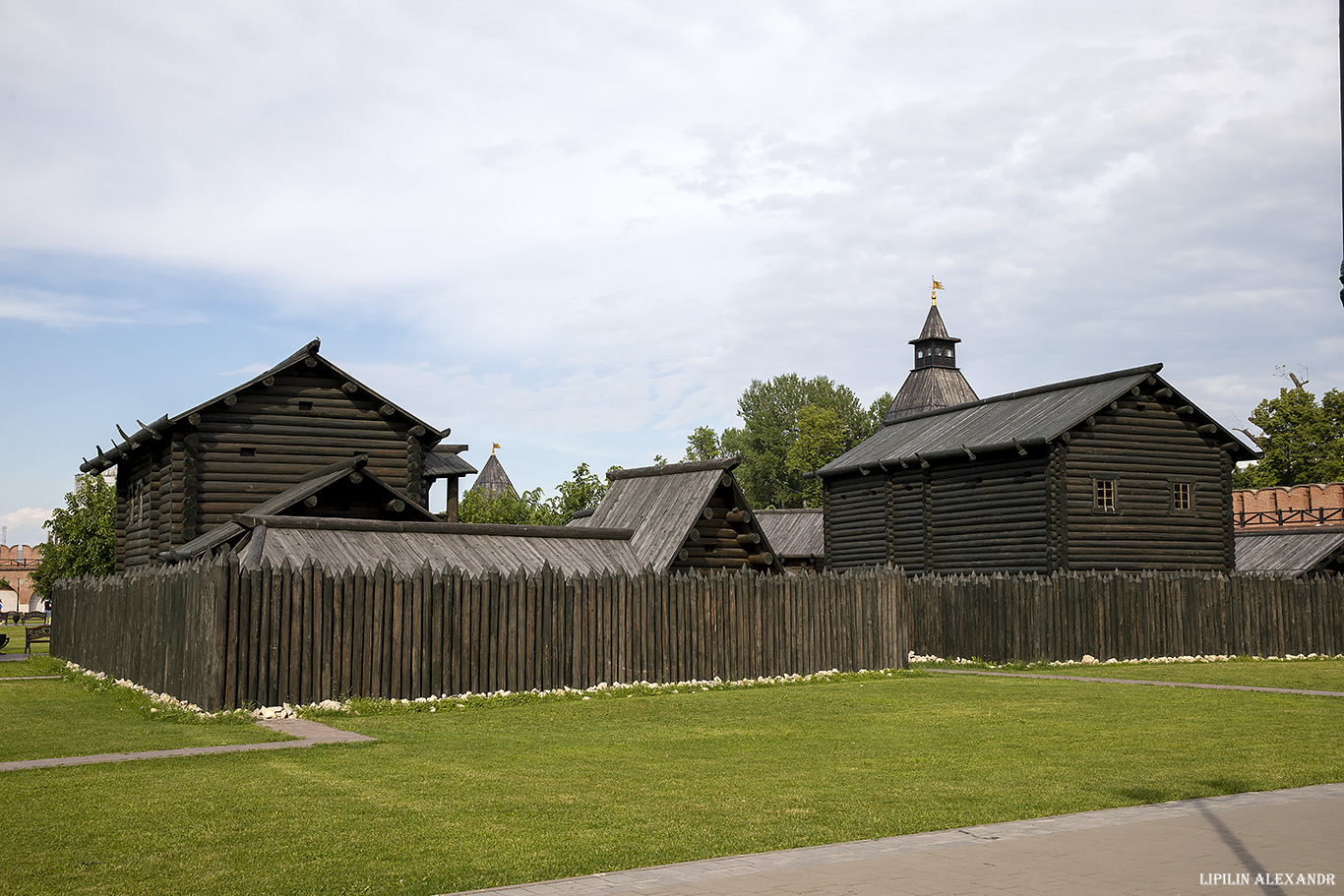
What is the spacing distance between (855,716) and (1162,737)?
4114 millimetres

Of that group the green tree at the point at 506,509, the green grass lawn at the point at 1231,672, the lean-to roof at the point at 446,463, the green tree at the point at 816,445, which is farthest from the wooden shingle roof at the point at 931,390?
the green grass lawn at the point at 1231,672

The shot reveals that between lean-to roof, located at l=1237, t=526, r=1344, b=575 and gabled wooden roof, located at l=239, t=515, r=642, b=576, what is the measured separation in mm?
25462

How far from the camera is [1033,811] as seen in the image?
28.3ft

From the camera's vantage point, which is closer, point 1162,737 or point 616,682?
point 1162,737

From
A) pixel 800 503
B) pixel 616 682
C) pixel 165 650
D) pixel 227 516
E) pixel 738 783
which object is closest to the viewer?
pixel 738 783

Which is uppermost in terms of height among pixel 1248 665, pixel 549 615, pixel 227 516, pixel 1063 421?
pixel 1063 421

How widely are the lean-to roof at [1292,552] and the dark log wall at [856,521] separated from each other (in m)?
11.9

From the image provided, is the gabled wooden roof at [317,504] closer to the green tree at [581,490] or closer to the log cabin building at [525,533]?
the log cabin building at [525,533]

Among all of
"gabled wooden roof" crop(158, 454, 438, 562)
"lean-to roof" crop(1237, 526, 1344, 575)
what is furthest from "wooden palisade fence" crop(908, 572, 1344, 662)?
"gabled wooden roof" crop(158, 454, 438, 562)

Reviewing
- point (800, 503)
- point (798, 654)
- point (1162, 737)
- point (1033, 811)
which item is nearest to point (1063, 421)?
point (798, 654)

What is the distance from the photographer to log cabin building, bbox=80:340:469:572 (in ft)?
94.4

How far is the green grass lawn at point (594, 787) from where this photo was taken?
728 cm

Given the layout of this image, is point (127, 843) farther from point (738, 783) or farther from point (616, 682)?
point (616, 682)

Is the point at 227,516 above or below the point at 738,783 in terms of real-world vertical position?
above
